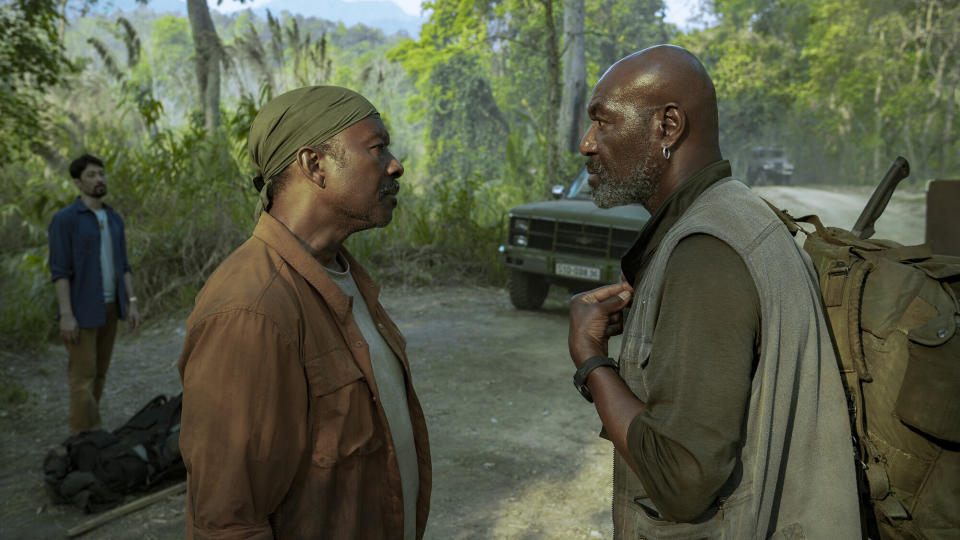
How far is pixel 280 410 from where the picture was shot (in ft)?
5.06

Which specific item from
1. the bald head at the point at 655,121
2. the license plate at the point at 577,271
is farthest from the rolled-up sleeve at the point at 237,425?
the license plate at the point at 577,271

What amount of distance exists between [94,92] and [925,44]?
28.5m

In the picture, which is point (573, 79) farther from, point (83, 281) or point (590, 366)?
point (590, 366)

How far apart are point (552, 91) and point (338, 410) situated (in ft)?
40.4

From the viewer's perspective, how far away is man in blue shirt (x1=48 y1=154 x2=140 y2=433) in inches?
195

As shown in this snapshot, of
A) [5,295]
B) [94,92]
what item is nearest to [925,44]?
[94,92]

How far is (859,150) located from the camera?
4012 cm

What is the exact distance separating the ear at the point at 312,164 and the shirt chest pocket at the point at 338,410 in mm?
473

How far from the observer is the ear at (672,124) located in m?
1.58

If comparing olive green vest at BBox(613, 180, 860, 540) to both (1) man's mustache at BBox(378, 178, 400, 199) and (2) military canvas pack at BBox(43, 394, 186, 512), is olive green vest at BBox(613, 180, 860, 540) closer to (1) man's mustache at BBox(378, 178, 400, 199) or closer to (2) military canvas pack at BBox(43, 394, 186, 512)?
(1) man's mustache at BBox(378, 178, 400, 199)

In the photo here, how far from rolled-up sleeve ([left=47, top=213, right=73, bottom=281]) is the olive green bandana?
12.4ft

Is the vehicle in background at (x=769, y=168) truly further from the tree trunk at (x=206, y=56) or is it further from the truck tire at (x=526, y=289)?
the truck tire at (x=526, y=289)

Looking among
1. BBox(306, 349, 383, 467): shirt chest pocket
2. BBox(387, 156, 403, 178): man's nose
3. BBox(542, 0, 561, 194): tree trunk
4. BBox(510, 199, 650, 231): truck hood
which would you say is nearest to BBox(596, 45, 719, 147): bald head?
BBox(387, 156, 403, 178): man's nose

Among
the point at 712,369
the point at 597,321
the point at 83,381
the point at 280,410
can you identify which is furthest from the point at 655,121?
the point at 83,381
